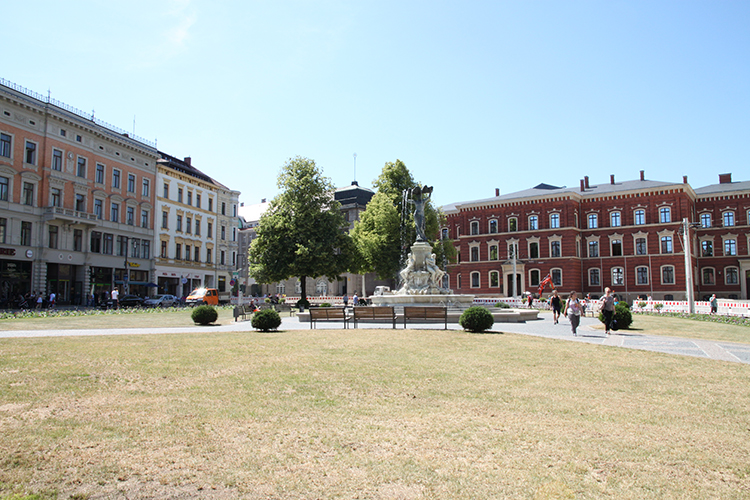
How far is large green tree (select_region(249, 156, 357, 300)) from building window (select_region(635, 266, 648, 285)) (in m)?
33.8

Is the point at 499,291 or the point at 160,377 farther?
the point at 499,291

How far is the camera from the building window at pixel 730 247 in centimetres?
5731

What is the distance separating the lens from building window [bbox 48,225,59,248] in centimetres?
4127

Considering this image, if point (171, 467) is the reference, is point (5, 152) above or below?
above

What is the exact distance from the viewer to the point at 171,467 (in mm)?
4727

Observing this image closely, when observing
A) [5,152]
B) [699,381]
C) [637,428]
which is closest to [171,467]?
[637,428]

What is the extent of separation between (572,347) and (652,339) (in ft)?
15.2

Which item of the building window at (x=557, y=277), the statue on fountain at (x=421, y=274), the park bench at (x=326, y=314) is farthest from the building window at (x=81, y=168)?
the building window at (x=557, y=277)

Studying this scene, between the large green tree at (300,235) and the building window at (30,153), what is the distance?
18104 mm

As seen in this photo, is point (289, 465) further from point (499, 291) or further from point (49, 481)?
point (499, 291)

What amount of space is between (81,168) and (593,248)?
179ft

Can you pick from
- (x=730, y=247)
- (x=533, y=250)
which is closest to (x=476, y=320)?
(x=533, y=250)

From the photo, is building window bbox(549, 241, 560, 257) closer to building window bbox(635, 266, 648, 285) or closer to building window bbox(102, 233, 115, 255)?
building window bbox(635, 266, 648, 285)

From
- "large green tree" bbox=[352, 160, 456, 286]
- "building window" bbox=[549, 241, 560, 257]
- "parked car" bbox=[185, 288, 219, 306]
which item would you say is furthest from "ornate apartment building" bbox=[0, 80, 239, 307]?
"building window" bbox=[549, 241, 560, 257]
